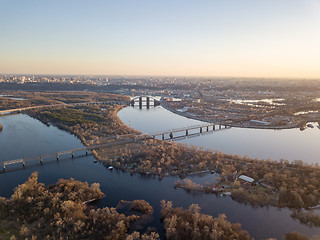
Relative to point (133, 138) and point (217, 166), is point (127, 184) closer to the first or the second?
point (217, 166)

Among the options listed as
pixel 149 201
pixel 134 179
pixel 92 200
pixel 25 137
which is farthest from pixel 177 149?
pixel 25 137

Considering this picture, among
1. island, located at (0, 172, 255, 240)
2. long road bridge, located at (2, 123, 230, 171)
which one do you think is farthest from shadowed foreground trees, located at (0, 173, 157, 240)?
long road bridge, located at (2, 123, 230, 171)

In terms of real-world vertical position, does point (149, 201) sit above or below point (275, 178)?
below

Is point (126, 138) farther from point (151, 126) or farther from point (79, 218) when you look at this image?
point (79, 218)

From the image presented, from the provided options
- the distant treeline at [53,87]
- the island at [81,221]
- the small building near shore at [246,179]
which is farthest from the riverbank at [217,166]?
the distant treeline at [53,87]

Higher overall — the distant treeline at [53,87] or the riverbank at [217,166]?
the distant treeline at [53,87]

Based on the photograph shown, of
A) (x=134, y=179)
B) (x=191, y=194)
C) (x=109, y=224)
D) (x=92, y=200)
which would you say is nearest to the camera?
(x=109, y=224)

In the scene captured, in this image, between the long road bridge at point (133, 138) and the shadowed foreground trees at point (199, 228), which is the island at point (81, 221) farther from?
the long road bridge at point (133, 138)

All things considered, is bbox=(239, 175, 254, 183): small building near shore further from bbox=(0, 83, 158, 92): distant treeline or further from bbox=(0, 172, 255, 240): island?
bbox=(0, 83, 158, 92): distant treeline

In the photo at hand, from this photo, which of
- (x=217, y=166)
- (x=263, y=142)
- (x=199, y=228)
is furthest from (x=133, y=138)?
(x=263, y=142)

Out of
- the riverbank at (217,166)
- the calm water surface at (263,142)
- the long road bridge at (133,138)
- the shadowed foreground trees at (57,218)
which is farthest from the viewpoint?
the calm water surface at (263,142)

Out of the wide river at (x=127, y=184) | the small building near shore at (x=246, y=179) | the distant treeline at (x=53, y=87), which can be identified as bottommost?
the wide river at (x=127, y=184)
